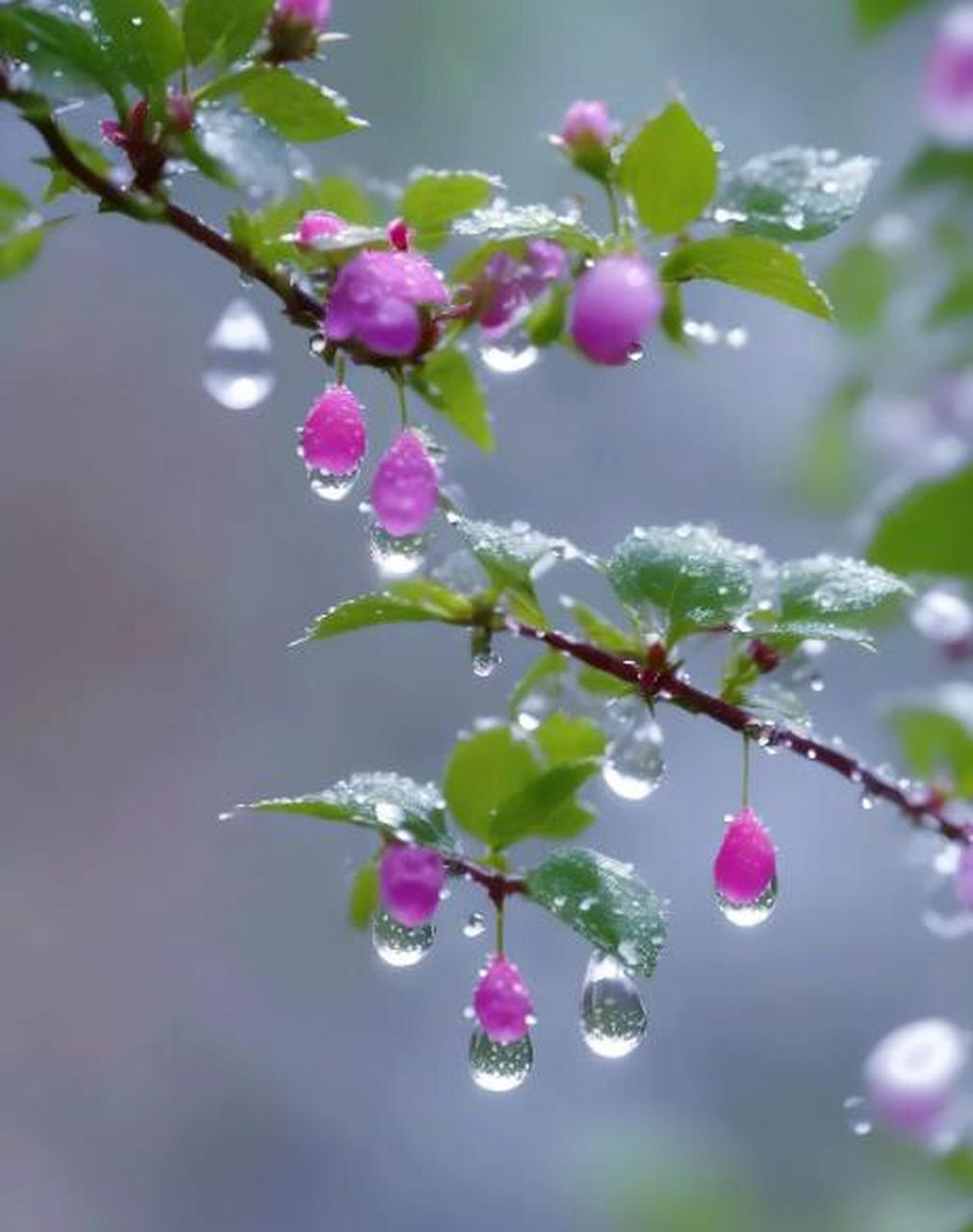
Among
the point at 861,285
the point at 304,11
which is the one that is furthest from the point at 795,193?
the point at 861,285

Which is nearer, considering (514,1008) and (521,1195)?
(514,1008)

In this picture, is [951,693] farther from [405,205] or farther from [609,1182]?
[609,1182]

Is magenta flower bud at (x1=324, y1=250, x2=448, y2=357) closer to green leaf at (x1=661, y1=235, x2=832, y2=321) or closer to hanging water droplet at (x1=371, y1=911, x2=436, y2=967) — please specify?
green leaf at (x1=661, y1=235, x2=832, y2=321)

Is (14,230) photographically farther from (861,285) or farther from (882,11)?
(861,285)

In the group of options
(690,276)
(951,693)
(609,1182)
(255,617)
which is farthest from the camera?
(255,617)

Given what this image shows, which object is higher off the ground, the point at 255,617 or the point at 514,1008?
the point at 255,617

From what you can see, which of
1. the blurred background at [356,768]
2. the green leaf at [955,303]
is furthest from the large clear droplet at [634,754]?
the blurred background at [356,768]

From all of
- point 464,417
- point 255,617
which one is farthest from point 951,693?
point 255,617

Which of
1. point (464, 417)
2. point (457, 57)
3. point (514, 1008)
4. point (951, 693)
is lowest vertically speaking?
point (514, 1008)
